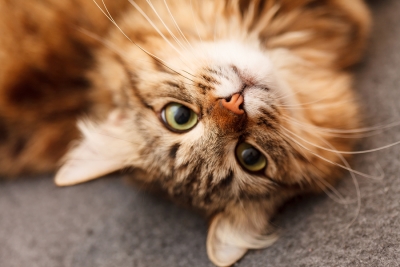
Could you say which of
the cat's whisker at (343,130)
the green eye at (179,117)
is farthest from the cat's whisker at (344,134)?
the green eye at (179,117)

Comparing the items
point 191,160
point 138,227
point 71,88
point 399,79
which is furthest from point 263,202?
point 71,88

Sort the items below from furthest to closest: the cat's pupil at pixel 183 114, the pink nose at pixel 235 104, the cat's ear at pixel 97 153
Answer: the cat's ear at pixel 97 153 → the cat's pupil at pixel 183 114 → the pink nose at pixel 235 104

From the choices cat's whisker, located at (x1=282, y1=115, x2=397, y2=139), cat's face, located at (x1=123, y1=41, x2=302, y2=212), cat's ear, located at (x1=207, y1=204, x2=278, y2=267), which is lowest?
cat's ear, located at (x1=207, y1=204, x2=278, y2=267)

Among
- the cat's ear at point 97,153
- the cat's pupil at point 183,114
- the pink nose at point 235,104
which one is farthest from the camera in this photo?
the cat's ear at point 97,153

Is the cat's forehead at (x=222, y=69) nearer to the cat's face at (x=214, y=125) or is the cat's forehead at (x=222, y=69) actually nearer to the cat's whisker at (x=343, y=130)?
the cat's face at (x=214, y=125)

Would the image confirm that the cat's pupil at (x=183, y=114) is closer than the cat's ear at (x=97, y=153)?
Yes

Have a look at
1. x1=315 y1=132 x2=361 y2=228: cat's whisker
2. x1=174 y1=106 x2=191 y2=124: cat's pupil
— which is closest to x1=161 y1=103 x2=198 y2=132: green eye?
x1=174 y1=106 x2=191 y2=124: cat's pupil

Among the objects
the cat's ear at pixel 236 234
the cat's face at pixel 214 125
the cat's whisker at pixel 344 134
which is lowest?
the cat's ear at pixel 236 234

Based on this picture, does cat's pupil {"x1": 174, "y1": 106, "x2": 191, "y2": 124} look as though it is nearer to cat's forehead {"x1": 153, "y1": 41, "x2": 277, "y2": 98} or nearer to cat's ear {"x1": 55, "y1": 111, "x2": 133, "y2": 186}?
cat's forehead {"x1": 153, "y1": 41, "x2": 277, "y2": 98}
